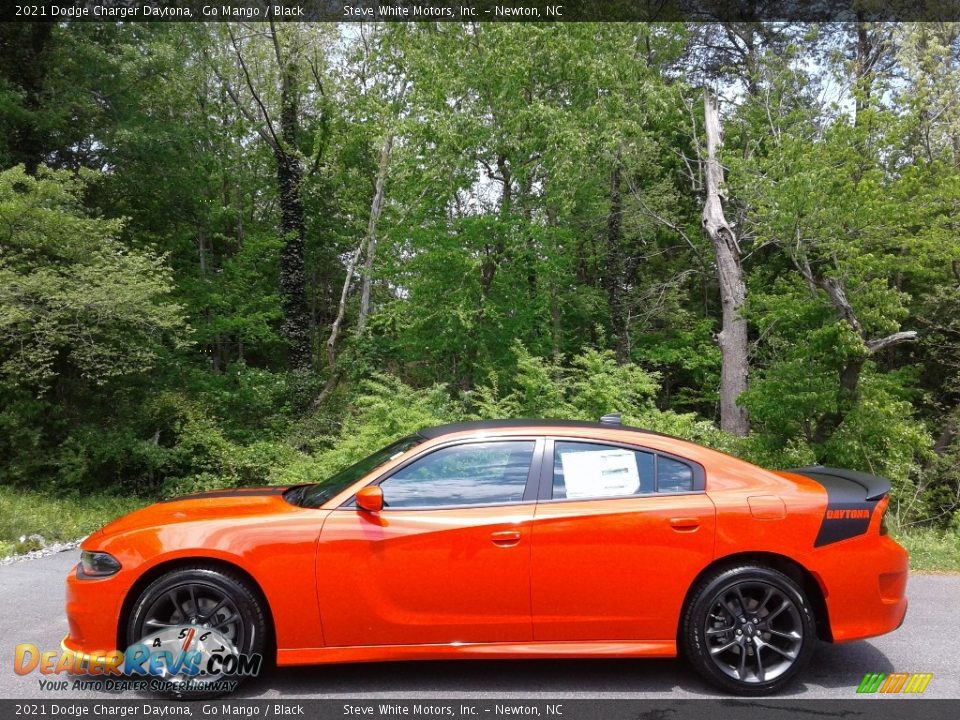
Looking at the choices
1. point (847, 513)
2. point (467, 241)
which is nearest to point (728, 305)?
point (467, 241)

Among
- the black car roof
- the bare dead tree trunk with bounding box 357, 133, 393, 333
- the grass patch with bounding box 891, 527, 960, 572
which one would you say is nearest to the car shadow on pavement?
the black car roof

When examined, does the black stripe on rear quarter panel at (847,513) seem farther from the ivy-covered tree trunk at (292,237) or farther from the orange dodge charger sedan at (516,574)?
the ivy-covered tree trunk at (292,237)

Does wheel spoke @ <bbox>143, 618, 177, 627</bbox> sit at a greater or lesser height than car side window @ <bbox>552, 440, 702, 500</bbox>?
lesser

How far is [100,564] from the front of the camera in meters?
3.75

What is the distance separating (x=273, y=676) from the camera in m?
3.92

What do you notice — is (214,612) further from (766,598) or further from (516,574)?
(766,598)

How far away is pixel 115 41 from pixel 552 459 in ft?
59.0

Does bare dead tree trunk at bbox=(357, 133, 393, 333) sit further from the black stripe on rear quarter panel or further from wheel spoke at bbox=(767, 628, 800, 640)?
wheel spoke at bbox=(767, 628, 800, 640)

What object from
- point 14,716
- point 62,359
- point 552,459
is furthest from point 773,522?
point 62,359

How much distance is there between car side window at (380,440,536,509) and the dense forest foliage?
573 cm

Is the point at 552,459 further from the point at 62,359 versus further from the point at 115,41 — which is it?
the point at 115,41

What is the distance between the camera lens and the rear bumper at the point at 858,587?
3818 millimetres

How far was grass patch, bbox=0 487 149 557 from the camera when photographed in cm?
869

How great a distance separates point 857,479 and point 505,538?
7.78ft
